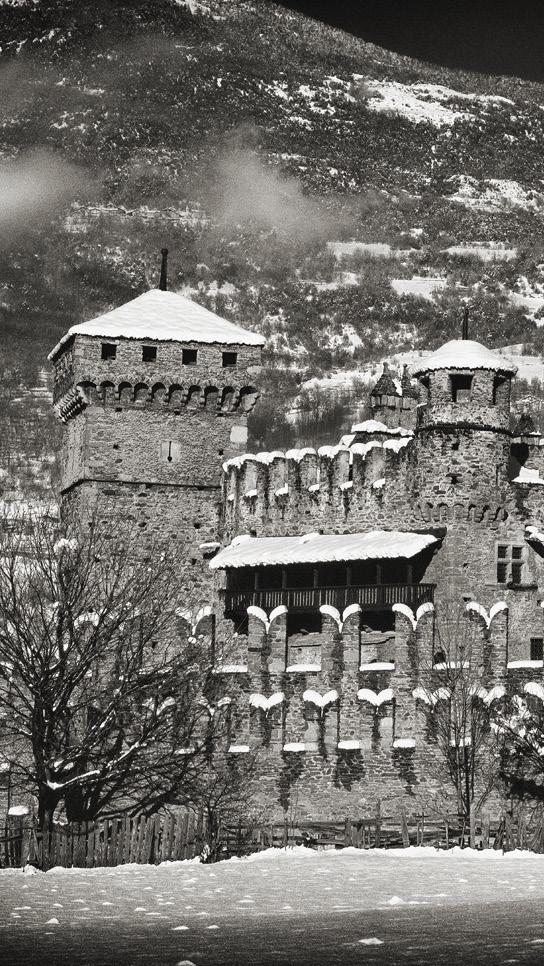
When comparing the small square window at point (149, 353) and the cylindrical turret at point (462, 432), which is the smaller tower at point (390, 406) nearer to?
the small square window at point (149, 353)

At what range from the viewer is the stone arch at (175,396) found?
3076 inches

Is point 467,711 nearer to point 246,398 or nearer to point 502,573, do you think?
point 502,573

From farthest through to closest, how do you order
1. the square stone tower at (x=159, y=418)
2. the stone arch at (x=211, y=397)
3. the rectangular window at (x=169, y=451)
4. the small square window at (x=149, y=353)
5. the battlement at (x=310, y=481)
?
the stone arch at (x=211, y=397) < the small square window at (x=149, y=353) < the rectangular window at (x=169, y=451) < the square stone tower at (x=159, y=418) < the battlement at (x=310, y=481)

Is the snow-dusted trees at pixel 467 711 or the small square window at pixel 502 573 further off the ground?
the small square window at pixel 502 573

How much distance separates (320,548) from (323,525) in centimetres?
198

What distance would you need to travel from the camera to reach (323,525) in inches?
2879

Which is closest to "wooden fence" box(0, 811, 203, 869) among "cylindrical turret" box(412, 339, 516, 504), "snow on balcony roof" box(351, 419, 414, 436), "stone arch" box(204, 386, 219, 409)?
"cylindrical turret" box(412, 339, 516, 504)

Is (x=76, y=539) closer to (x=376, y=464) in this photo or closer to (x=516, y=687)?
(x=376, y=464)

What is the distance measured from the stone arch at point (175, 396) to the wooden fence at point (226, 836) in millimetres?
26792

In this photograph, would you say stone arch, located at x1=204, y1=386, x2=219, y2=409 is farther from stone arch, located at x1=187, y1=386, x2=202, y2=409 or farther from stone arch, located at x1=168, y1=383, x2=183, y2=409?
stone arch, located at x1=168, y1=383, x2=183, y2=409

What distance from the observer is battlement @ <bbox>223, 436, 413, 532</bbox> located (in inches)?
2785

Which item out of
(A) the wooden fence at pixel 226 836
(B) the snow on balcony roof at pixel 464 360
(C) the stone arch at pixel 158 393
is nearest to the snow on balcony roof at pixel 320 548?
(B) the snow on balcony roof at pixel 464 360

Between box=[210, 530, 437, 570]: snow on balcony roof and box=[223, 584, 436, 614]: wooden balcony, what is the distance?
1.38 metres

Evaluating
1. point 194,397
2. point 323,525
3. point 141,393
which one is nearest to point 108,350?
point 141,393
